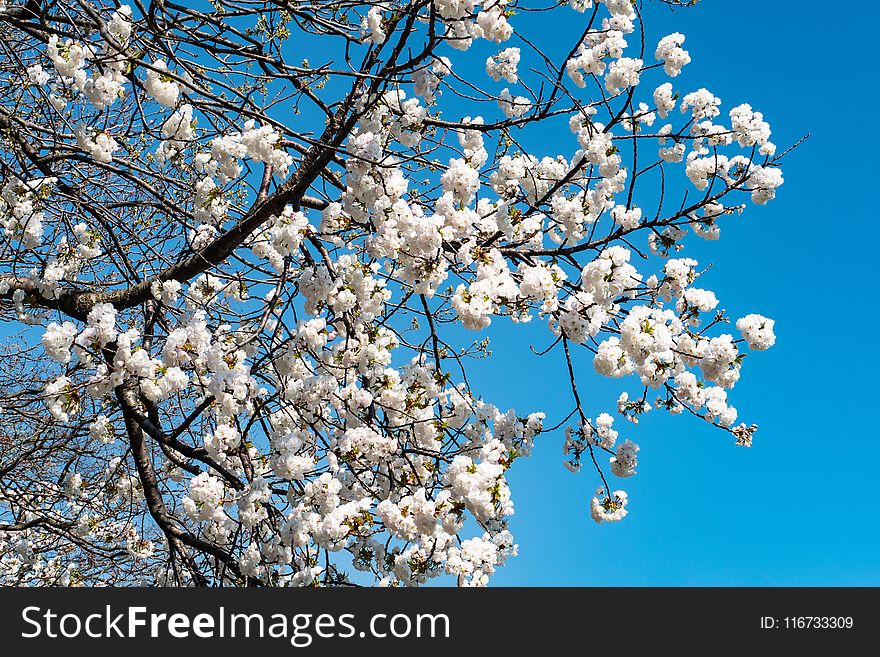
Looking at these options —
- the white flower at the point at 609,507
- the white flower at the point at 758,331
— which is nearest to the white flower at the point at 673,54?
the white flower at the point at 758,331

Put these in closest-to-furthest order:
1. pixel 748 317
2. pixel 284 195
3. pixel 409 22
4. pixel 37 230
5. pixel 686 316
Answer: pixel 409 22
pixel 748 317
pixel 686 316
pixel 284 195
pixel 37 230

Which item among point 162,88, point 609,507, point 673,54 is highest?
point 673,54

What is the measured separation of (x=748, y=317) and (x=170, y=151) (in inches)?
156

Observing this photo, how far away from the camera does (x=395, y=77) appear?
3.93 metres

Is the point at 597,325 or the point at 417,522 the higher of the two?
the point at 597,325

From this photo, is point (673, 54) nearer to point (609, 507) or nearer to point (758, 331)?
point (758, 331)

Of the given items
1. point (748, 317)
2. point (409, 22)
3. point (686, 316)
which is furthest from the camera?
point (686, 316)

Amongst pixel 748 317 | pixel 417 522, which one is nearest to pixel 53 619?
pixel 417 522

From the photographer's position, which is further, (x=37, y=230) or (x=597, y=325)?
(x=37, y=230)

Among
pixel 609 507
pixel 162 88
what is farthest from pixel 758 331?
pixel 162 88

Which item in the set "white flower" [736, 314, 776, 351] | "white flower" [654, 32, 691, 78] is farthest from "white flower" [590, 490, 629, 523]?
"white flower" [654, 32, 691, 78]

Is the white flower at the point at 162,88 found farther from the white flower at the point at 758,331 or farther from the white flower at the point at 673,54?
the white flower at the point at 758,331

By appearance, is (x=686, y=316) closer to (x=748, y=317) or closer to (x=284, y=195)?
(x=748, y=317)

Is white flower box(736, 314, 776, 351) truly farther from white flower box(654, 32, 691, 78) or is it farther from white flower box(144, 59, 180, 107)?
white flower box(144, 59, 180, 107)
